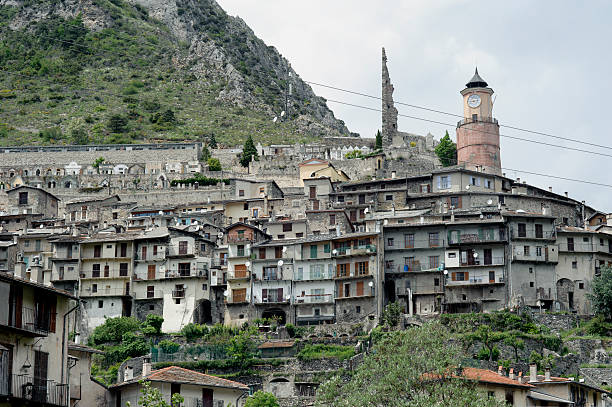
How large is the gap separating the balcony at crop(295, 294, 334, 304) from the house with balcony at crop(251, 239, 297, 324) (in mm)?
849

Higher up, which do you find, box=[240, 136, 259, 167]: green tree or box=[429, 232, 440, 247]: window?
box=[240, 136, 259, 167]: green tree

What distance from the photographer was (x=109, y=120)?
552ft

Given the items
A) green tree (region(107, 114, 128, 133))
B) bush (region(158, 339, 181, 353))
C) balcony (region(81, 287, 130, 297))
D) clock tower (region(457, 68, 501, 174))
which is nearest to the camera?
→ bush (region(158, 339, 181, 353))

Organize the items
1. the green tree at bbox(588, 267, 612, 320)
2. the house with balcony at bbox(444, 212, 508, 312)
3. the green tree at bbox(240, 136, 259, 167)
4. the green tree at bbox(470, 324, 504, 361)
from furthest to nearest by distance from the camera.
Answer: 1. the green tree at bbox(240, 136, 259, 167)
2. the house with balcony at bbox(444, 212, 508, 312)
3. the green tree at bbox(588, 267, 612, 320)
4. the green tree at bbox(470, 324, 504, 361)

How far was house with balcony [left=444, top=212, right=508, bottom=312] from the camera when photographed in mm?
80125

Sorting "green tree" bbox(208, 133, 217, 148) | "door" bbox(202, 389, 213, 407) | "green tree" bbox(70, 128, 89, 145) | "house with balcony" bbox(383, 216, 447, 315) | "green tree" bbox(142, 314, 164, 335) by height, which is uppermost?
"green tree" bbox(70, 128, 89, 145)

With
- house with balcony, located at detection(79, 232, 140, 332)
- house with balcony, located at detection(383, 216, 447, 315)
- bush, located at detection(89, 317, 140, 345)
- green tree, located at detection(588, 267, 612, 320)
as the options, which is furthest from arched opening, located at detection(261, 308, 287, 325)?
green tree, located at detection(588, 267, 612, 320)

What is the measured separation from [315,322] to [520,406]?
3022cm

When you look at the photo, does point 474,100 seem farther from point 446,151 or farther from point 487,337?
point 487,337

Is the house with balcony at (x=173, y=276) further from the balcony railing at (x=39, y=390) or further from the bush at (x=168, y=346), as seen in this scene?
the balcony railing at (x=39, y=390)

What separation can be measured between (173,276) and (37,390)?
52.6 m

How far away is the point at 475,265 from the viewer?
81062 mm

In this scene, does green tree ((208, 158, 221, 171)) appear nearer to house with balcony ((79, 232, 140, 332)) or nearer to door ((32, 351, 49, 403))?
house with balcony ((79, 232, 140, 332))

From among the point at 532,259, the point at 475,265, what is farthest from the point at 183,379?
the point at 532,259
